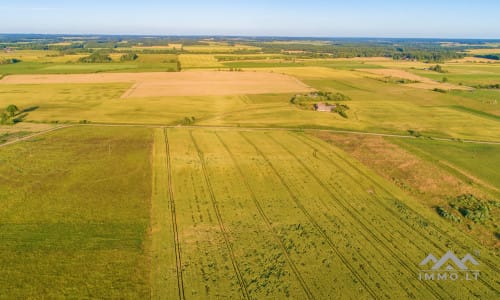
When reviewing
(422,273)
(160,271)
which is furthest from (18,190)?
(422,273)

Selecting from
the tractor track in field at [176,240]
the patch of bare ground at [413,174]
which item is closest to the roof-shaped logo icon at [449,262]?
the patch of bare ground at [413,174]

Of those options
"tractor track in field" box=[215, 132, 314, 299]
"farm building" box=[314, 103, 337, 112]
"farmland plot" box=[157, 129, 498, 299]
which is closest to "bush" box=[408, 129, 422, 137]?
"farm building" box=[314, 103, 337, 112]

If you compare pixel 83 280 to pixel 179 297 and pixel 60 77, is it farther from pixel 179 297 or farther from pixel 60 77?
pixel 60 77

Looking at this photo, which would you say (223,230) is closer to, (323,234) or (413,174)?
(323,234)

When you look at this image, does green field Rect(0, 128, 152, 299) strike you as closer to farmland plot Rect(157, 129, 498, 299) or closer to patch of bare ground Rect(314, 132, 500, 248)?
farmland plot Rect(157, 129, 498, 299)

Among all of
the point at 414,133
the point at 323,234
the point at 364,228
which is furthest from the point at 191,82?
the point at 364,228

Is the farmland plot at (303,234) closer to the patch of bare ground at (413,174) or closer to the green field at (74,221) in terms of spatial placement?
the patch of bare ground at (413,174)
